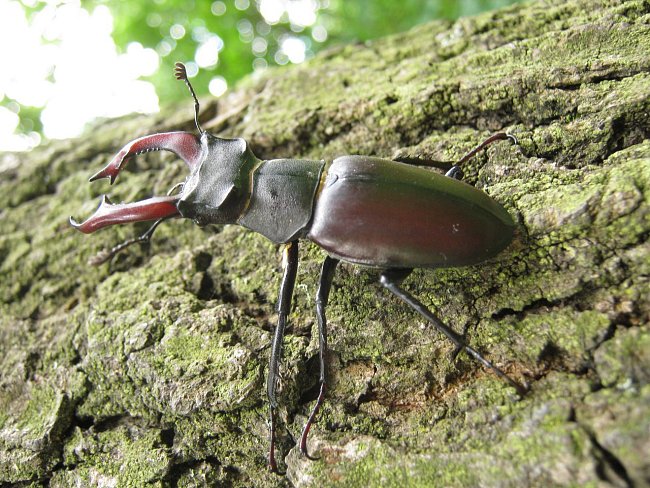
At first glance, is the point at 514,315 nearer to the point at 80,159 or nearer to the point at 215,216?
the point at 215,216

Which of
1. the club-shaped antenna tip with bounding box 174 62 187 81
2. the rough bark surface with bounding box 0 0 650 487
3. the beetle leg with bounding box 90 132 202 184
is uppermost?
the club-shaped antenna tip with bounding box 174 62 187 81

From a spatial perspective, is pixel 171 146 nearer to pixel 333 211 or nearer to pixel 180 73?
pixel 180 73

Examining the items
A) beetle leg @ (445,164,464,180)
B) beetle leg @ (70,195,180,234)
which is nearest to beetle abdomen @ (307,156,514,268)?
beetle leg @ (445,164,464,180)

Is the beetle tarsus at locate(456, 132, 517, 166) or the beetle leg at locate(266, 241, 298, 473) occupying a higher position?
the beetle tarsus at locate(456, 132, 517, 166)

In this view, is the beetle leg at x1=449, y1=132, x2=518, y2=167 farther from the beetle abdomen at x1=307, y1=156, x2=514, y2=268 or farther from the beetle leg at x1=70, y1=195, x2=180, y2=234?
the beetle leg at x1=70, y1=195, x2=180, y2=234

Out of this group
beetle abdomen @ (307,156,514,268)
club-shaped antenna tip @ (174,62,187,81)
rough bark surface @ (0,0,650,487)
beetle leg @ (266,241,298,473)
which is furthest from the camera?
club-shaped antenna tip @ (174,62,187,81)

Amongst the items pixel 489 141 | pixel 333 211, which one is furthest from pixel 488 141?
pixel 333 211

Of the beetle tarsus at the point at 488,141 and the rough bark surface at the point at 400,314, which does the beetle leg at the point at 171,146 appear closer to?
the rough bark surface at the point at 400,314

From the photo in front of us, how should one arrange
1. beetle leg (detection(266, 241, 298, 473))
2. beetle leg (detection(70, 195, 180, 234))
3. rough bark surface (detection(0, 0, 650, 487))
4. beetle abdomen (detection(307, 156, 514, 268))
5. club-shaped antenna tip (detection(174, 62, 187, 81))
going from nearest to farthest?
rough bark surface (detection(0, 0, 650, 487)) → beetle abdomen (detection(307, 156, 514, 268)) → beetle leg (detection(266, 241, 298, 473)) → beetle leg (detection(70, 195, 180, 234)) → club-shaped antenna tip (detection(174, 62, 187, 81))
